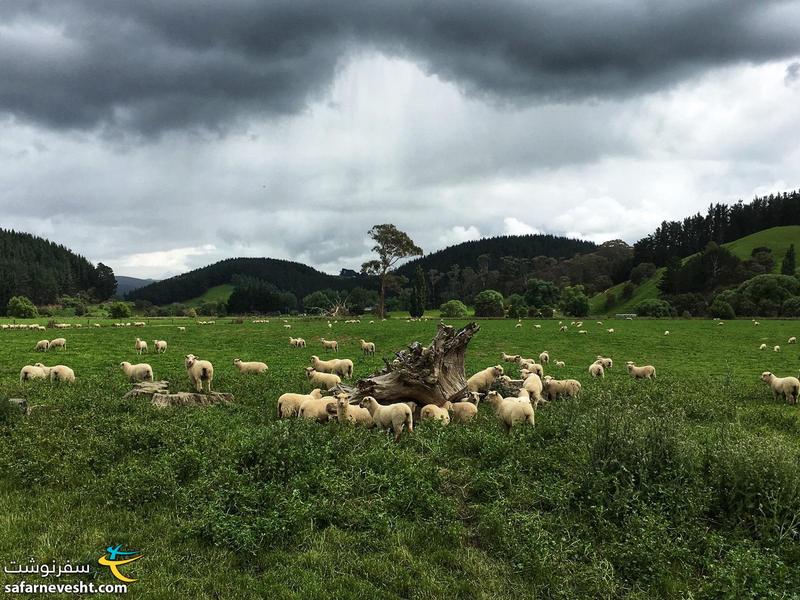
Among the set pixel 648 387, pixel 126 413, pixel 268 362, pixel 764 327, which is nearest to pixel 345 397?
pixel 126 413

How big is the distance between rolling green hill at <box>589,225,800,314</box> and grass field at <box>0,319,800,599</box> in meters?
129

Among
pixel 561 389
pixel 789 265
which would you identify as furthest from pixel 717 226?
pixel 561 389

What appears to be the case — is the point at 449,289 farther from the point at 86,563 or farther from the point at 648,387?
the point at 86,563

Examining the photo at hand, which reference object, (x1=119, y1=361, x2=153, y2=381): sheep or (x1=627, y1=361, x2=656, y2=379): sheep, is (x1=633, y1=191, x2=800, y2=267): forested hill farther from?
(x1=119, y1=361, x2=153, y2=381): sheep

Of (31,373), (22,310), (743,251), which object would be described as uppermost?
(743,251)

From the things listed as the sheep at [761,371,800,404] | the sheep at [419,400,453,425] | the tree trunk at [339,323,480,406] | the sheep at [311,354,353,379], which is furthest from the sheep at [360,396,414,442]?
the sheep at [761,371,800,404]

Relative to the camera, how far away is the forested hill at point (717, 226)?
154m

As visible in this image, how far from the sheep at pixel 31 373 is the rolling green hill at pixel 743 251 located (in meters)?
129

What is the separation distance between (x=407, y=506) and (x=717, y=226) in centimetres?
19942

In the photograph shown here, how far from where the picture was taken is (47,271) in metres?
155

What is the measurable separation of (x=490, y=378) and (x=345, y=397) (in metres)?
7.93

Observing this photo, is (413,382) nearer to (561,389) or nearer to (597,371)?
(561,389)

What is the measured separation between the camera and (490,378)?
18.4 m

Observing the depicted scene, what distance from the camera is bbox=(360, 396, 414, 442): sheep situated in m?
11.7
